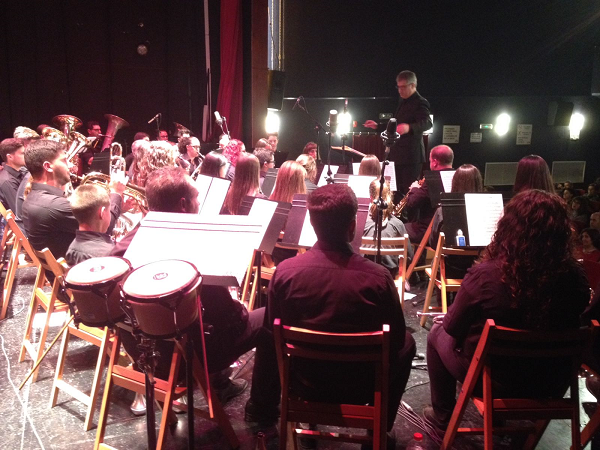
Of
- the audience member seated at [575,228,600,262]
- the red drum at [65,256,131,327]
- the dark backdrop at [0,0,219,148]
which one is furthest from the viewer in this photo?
the dark backdrop at [0,0,219,148]

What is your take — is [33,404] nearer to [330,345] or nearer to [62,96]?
[330,345]

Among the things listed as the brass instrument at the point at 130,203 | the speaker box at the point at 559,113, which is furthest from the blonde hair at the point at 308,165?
the speaker box at the point at 559,113

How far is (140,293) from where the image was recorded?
181 centimetres

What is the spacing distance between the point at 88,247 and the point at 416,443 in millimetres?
2241

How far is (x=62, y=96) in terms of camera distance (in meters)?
9.70

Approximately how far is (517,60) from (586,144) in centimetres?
294

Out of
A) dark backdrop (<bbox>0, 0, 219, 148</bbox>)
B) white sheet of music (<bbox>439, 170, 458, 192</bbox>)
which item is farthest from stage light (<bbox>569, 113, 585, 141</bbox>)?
dark backdrop (<bbox>0, 0, 219, 148</bbox>)

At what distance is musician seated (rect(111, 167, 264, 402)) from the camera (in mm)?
2414

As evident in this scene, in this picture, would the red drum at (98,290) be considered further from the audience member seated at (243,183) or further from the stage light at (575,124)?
the stage light at (575,124)

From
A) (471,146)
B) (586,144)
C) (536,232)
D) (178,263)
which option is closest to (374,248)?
(536,232)

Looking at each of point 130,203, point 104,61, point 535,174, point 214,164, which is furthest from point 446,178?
point 104,61

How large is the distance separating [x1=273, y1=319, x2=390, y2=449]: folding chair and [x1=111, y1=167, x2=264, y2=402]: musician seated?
0.49m

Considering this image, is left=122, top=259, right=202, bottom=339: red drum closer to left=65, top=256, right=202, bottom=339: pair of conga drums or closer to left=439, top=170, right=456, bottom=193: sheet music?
left=65, top=256, right=202, bottom=339: pair of conga drums

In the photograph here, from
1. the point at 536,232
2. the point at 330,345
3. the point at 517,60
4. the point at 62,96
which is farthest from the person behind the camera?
the point at 517,60
